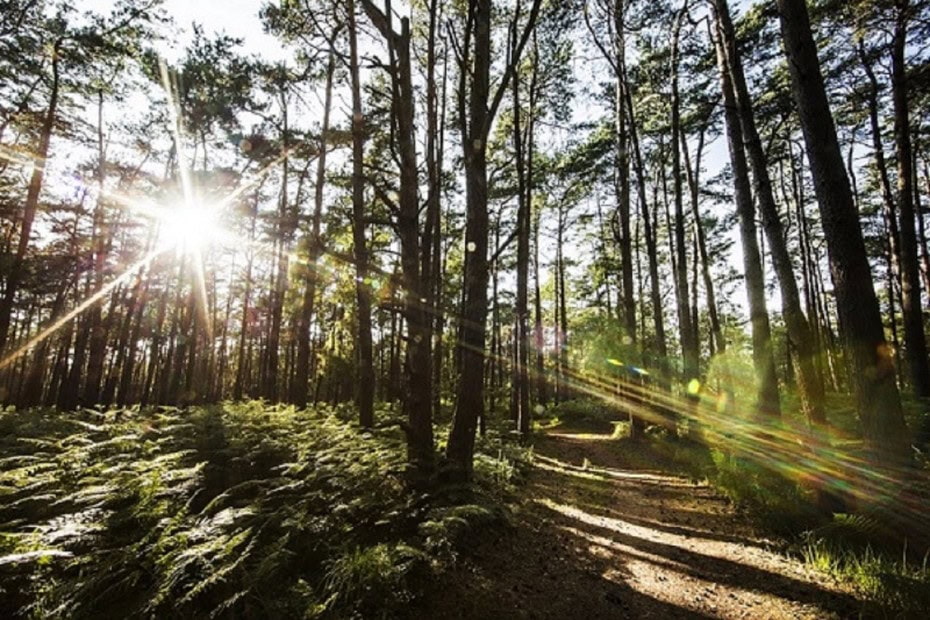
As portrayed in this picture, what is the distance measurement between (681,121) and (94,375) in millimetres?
24265

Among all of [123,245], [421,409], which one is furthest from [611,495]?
[123,245]

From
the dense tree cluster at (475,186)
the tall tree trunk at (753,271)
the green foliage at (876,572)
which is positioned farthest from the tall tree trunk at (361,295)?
the green foliage at (876,572)

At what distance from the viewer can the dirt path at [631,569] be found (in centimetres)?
383

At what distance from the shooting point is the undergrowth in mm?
3357

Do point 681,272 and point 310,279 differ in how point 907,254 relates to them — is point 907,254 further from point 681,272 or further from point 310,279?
point 310,279

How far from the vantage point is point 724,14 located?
7.67 meters

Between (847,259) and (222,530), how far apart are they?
6.58 metres

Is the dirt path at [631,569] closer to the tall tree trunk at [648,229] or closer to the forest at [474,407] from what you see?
the forest at [474,407]

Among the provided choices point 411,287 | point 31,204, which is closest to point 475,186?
point 411,287

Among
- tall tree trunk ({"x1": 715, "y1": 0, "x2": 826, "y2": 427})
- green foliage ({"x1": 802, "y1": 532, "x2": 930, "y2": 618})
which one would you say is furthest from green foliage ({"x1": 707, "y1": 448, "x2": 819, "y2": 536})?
tall tree trunk ({"x1": 715, "y1": 0, "x2": 826, "y2": 427})

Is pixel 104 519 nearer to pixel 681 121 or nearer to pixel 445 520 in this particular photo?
pixel 445 520

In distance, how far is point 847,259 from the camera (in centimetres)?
432

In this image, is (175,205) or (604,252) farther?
(604,252)

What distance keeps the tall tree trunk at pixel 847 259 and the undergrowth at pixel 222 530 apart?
3951mm
